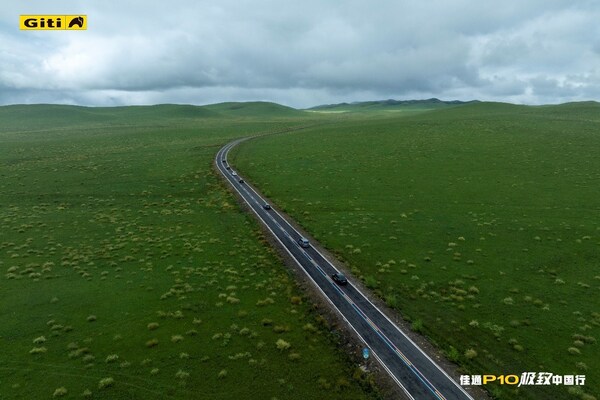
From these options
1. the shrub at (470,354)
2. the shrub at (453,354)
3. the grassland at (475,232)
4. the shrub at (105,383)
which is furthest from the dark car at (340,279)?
the shrub at (105,383)

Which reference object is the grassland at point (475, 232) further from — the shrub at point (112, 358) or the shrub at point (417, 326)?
the shrub at point (112, 358)

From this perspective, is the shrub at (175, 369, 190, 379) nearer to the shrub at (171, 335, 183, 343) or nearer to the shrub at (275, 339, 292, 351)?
the shrub at (171, 335, 183, 343)

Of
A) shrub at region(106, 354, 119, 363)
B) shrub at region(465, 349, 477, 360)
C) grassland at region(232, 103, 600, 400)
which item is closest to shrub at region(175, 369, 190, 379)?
shrub at region(106, 354, 119, 363)

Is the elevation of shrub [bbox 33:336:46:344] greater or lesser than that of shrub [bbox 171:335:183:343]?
greater

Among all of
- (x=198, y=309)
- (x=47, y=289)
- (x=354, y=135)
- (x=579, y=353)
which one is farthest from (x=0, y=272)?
(x=354, y=135)

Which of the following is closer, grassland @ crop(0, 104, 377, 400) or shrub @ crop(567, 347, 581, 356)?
grassland @ crop(0, 104, 377, 400)

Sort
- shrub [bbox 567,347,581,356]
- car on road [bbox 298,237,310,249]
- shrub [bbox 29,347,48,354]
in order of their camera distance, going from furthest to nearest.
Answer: car on road [bbox 298,237,310,249] < shrub [bbox 29,347,48,354] < shrub [bbox 567,347,581,356]
